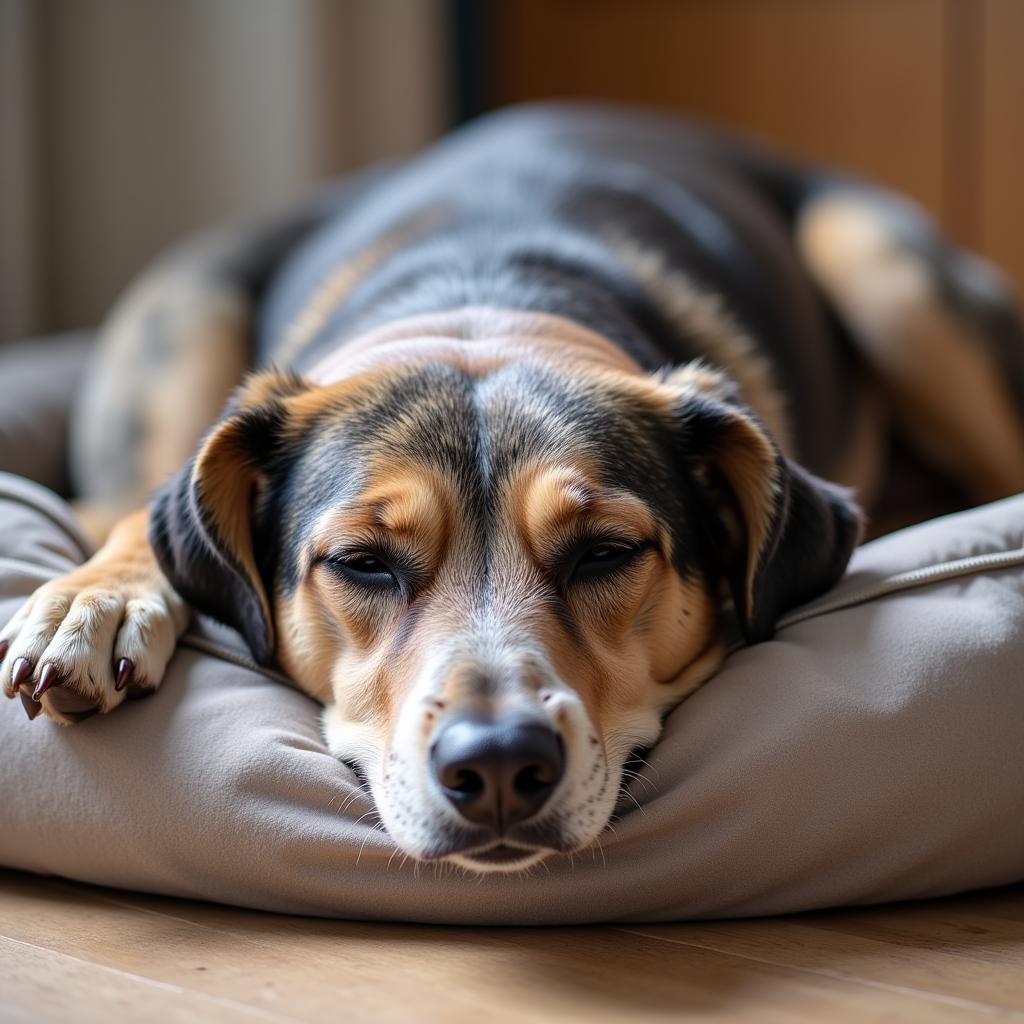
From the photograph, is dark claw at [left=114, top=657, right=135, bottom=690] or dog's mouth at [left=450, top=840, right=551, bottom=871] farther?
dark claw at [left=114, top=657, right=135, bottom=690]

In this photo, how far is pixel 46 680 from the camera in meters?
1.88

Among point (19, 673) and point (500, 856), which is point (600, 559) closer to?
point (500, 856)

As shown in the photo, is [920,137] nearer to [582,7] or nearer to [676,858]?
[582,7]

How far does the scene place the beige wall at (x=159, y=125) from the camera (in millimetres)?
4949

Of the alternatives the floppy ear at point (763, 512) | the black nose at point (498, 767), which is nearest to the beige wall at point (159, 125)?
the floppy ear at point (763, 512)

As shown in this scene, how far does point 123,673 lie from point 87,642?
69 mm

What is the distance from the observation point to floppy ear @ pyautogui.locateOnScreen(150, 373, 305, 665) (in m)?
2.19

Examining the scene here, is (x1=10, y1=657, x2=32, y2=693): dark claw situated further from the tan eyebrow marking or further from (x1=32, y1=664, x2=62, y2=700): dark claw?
the tan eyebrow marking

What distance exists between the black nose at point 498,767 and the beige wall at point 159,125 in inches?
144

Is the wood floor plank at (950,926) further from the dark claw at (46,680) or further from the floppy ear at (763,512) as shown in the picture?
the dark claw at (46,680)

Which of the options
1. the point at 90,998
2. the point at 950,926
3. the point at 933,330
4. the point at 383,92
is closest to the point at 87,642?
the point at 90,998

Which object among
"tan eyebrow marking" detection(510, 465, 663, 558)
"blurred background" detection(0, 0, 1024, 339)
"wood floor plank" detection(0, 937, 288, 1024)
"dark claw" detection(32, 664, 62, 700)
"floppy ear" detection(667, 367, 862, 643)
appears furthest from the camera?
"blurred background" detection(0, 0, 1024, 339)

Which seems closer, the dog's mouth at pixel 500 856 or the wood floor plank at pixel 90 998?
the wood floor plank at pixel 90 998

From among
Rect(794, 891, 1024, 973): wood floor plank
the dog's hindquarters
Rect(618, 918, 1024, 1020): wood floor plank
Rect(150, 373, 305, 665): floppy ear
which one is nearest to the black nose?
Rect(618, 918, 1024, 1020): wood floor plank
